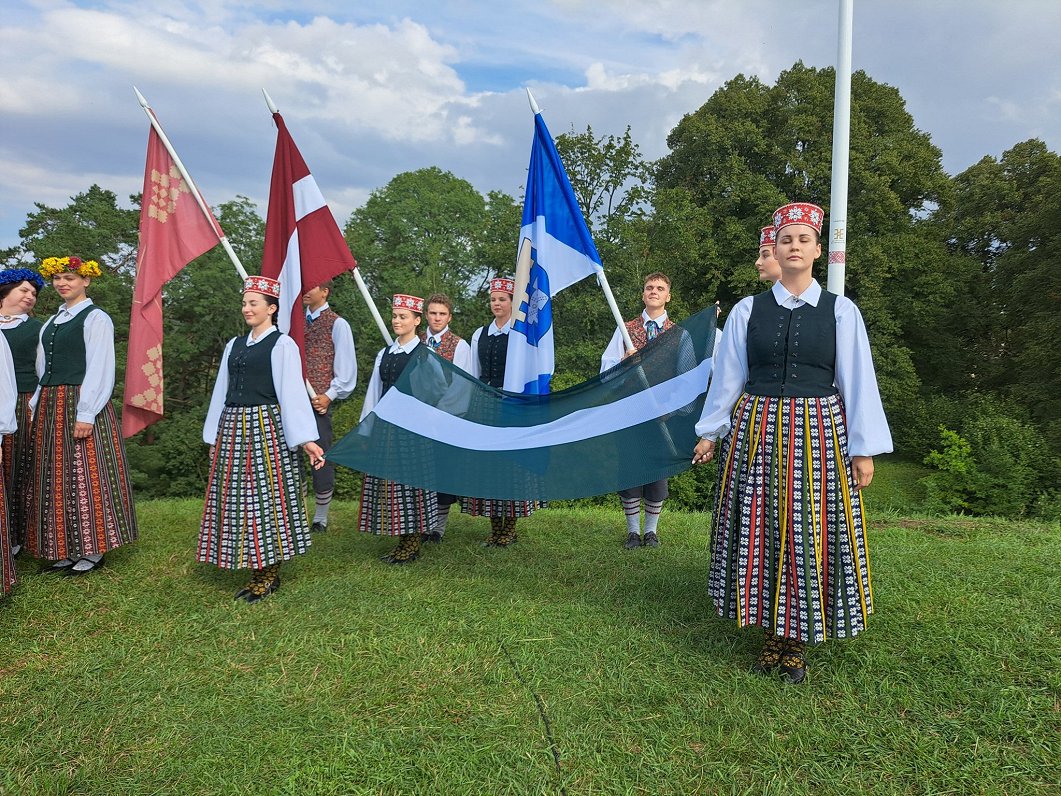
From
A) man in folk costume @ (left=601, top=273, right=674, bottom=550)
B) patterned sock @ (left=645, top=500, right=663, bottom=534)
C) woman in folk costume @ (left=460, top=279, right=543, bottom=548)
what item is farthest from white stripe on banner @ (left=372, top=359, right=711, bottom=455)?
patterned sock @ (left=645, top=500, right=663, bottom=534)

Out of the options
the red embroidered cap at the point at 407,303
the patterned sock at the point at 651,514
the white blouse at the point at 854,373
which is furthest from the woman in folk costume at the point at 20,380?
the white blouse at the point at 854,373

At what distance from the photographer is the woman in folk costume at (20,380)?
4.50 m

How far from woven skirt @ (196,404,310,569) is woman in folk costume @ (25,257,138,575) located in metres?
1.04

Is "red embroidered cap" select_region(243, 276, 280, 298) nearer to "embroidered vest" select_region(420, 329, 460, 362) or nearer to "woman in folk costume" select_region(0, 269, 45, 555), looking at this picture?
"embroidered vest" select_region(420, 329, 460, 362)

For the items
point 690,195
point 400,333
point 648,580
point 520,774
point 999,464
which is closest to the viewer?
point 520,774

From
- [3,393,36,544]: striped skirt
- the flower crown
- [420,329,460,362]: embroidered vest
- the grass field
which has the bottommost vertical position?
the grass field

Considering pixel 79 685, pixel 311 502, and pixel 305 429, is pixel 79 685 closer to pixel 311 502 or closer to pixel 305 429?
pixel 305 429

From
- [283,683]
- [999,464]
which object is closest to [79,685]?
[283,683]

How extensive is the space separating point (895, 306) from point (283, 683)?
65.6ft

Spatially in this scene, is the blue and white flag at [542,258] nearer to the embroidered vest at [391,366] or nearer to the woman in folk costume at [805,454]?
the embroidered vest at [391,366]

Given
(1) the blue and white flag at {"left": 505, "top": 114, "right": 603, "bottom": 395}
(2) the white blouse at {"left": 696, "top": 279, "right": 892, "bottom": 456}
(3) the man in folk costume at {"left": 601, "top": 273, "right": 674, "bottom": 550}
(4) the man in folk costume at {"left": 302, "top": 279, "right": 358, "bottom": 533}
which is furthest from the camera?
(4) the man in folk costume at {"left": 302, "top": 279, "right": 358, "bottom": 533}

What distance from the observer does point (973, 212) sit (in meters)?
20.5

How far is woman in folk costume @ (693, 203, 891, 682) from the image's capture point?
114 inches

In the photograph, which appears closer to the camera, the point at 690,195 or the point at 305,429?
the point at 305,429
